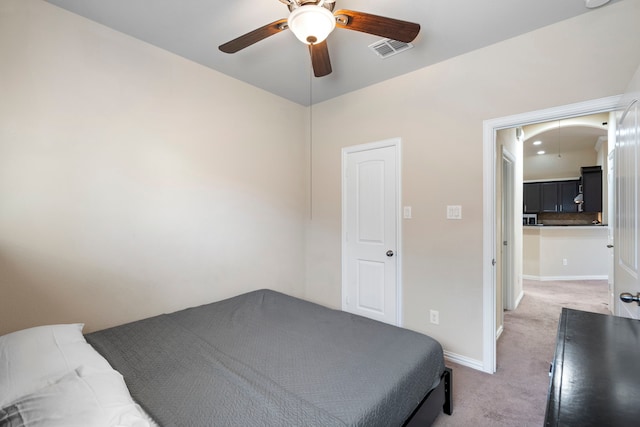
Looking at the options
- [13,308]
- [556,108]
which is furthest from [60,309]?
[556,108]

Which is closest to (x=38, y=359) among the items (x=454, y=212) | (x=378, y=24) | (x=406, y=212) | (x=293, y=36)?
(x=378, y=24)

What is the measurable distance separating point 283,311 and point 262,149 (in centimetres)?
177

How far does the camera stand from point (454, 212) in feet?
8.12

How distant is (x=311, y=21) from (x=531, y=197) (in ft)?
26.7

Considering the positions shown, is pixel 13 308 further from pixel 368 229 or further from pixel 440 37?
pixel 440 37

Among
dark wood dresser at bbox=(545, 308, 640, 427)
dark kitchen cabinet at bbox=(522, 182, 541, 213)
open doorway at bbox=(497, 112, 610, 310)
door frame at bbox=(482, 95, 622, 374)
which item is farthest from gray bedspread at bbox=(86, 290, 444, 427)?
dark kitchen cabinet at bbox=(522, 182, 541, 213)

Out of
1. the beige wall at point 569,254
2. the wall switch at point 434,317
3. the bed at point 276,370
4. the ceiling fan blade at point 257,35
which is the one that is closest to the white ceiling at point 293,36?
the ceiling fan blade at point 257,35

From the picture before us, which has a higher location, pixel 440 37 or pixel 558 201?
pixel 440 37

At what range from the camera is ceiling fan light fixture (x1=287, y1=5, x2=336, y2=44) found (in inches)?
55.1

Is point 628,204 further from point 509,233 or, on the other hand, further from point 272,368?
point 509,233

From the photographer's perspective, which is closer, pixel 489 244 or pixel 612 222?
pixel 489 244

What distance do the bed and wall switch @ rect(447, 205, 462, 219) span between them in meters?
1.17

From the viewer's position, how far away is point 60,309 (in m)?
1.85

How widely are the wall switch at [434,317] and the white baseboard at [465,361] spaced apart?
0.83ft
